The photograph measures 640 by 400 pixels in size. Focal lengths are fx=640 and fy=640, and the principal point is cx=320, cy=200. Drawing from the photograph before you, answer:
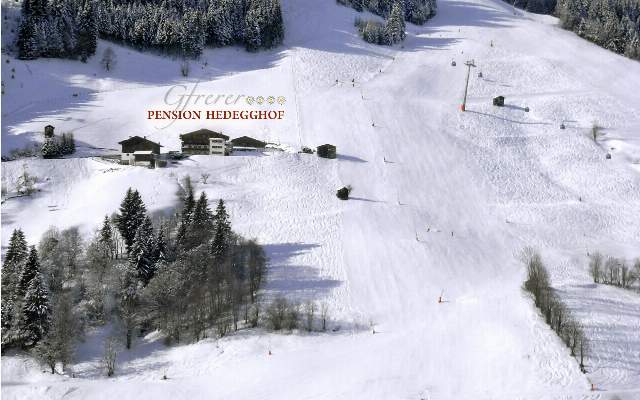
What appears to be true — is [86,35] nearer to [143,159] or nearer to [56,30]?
[56,30]

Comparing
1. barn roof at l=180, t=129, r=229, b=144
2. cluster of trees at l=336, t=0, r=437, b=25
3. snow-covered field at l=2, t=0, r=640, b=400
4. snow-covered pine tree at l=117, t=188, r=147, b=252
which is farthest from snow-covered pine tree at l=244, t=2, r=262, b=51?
snow-covered pine tree at l=117, t=188, r=147, b=252

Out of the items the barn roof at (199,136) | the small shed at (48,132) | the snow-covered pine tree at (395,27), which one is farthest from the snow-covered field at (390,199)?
the barn roof at (199,136)

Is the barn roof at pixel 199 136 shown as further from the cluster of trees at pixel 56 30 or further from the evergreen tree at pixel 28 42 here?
the evergreen tree at pixel 28 42

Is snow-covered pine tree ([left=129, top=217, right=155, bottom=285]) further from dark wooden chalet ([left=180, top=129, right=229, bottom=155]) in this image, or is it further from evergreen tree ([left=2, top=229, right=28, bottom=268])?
dark wooden chalet ([left=180, top=129, right=229, bottom=155])

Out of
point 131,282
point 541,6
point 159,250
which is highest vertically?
point 541,6

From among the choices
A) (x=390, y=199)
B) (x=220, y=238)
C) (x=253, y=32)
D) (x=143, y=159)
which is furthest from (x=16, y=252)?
(x=253, y=32)

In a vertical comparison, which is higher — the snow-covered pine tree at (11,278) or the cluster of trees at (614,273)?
the cluster of trees at (614,273)
